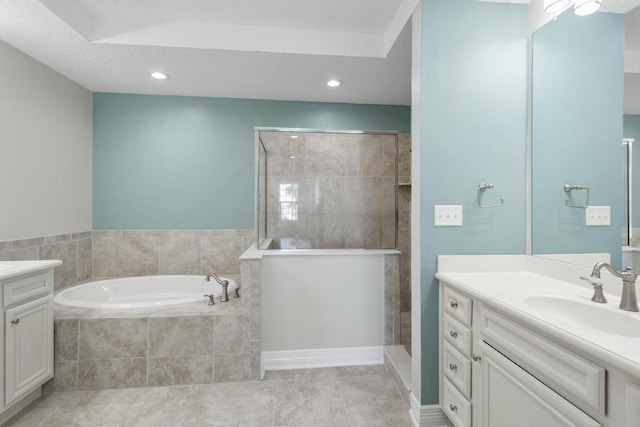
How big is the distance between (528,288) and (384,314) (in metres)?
1.34

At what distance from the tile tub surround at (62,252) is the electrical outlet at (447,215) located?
9.82ft

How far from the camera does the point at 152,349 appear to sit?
84.5 inches

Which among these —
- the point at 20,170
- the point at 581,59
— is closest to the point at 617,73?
the point at 581,59

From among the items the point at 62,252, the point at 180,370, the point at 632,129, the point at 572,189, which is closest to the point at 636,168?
the point at 632,129

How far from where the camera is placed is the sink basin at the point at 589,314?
1064 mm

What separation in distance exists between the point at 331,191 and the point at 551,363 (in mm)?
1982

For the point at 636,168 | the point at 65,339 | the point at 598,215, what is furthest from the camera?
the point at 65,339

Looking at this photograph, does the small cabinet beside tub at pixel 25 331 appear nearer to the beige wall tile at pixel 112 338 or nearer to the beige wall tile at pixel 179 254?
the beige wall tile at pixel 112 338

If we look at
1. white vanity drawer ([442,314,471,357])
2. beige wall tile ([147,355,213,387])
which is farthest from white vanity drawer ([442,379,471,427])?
beige wall tile ([147,355,213,387])

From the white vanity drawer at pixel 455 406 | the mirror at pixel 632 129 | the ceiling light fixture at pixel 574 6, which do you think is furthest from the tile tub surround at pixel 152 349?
the ceiling light fixture at pixel 574 6

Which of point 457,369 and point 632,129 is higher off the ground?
point 632,129

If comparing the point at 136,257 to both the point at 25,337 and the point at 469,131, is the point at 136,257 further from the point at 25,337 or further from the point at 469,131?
the point at 469,131

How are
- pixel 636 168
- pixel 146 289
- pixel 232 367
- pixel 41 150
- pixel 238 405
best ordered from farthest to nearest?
pixel 146 289 → pixel 41 150 → pixel 232 367 → pixel 238 405 → pixel 636 168

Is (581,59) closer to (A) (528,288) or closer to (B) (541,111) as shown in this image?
(B) (541,111)
